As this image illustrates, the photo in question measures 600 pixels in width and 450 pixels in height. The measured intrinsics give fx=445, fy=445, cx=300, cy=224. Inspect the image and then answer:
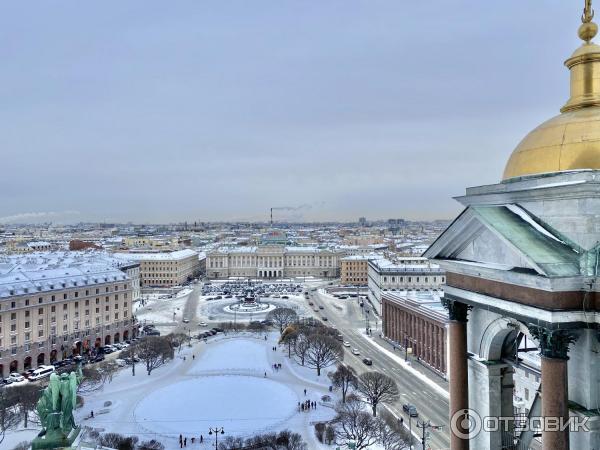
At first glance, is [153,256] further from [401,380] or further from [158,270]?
[401,380]

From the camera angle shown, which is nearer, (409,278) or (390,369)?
(390,369)

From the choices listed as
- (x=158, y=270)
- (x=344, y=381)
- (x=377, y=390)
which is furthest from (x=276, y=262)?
(x=377, y=390)

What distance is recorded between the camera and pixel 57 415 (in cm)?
1662

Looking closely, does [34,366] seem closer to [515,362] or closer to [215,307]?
[215,307]

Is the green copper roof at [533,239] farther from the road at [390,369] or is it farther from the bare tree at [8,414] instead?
the bare tree at [8,414]

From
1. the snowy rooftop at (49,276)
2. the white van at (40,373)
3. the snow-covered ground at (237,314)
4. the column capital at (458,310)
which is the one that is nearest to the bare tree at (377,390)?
the column capital at (458,310)

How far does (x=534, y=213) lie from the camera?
523 inches

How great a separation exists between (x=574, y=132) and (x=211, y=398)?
1874 inches

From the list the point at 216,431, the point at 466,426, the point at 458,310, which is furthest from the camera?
the point at 216,431

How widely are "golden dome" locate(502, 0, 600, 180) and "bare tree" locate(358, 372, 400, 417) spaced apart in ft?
124

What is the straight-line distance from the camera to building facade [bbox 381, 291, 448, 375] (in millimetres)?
62375

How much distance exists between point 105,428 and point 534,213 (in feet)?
148

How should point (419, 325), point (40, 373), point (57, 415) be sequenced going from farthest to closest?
1. point (419, 325)
2. point (40, 373)
3. point (57, 415)

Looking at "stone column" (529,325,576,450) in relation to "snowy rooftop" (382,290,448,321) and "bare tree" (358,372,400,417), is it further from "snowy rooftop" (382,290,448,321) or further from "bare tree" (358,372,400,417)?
"snowy rooftop" (382,290,448,321)
